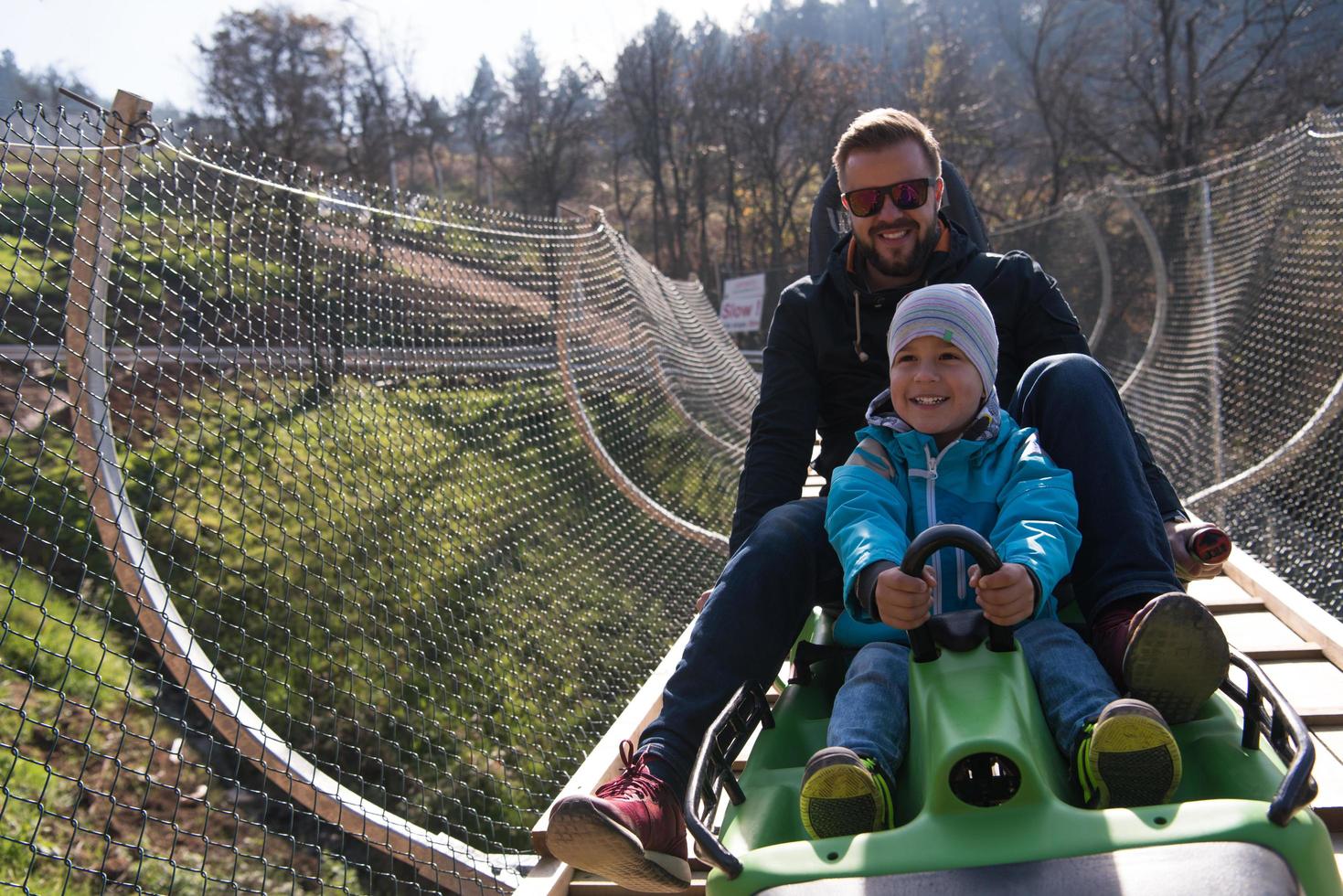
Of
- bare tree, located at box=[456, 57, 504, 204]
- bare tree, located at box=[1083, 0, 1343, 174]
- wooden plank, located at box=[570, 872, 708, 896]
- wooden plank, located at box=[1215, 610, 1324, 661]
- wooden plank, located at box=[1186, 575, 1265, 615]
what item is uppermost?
bare tree, located at box=[456, 57, 504, 204]

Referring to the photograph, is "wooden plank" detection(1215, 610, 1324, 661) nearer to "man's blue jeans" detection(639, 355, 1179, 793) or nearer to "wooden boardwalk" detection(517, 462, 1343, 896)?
"wooden boardwalk" detection(517, 462, 1343, 896)

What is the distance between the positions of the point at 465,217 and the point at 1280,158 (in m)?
3.05

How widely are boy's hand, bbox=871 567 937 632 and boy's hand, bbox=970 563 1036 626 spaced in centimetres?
6

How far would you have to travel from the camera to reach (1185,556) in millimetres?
1678

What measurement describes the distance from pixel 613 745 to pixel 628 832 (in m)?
0.96

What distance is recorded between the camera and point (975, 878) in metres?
1.09

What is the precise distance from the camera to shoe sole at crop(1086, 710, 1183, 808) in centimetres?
115

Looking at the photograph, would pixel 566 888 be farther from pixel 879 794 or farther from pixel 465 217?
pixel 465 217

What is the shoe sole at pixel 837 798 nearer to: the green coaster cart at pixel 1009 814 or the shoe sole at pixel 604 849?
the green coaster cart at pixel 1009 814

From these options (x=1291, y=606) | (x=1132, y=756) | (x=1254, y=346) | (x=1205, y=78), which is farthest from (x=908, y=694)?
(x=1205, y=78)

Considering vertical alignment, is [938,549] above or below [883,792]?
above

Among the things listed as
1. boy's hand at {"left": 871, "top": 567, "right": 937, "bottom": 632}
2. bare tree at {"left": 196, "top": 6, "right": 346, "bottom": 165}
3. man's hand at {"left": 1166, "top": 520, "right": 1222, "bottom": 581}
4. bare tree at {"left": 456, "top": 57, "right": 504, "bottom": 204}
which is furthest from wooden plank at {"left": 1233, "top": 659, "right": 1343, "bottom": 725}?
bare tree at {"left": 456, "top": 57, "right": 504, "bottom": 204}

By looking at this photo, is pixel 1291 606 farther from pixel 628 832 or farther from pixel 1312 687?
pixel 628 832

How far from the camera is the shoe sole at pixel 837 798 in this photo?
1201 millimetres
